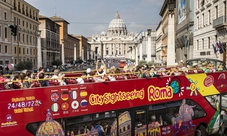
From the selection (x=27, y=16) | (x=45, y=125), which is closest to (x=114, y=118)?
(x=45, y=125)

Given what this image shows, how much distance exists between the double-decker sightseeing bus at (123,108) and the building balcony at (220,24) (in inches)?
527

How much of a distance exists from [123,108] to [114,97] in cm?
50

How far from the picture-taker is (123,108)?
329 inches

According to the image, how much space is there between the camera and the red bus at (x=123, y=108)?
6447mm

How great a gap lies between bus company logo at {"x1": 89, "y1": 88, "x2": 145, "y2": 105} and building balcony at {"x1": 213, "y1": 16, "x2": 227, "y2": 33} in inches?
672

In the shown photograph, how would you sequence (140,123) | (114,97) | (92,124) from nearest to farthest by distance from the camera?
(92,124) < (114,97) < (140,123)

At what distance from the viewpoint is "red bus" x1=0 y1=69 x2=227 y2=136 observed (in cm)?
645

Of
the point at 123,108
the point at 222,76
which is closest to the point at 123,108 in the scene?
the point at 123,108

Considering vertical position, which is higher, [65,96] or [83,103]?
[65,96]

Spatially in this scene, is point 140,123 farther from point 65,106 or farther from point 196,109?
point 65,106

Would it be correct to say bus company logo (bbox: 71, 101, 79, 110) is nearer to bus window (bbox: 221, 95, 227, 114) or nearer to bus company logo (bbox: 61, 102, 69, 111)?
bus company logo (bbox: 61, 102, 69, 111)

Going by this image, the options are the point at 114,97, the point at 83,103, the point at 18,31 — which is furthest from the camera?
the point at 18,31

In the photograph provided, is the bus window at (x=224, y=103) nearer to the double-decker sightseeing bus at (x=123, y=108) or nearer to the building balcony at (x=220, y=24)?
the double-decker sightseeing bus at (x=123, y=108)

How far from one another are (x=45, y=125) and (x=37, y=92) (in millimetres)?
815
